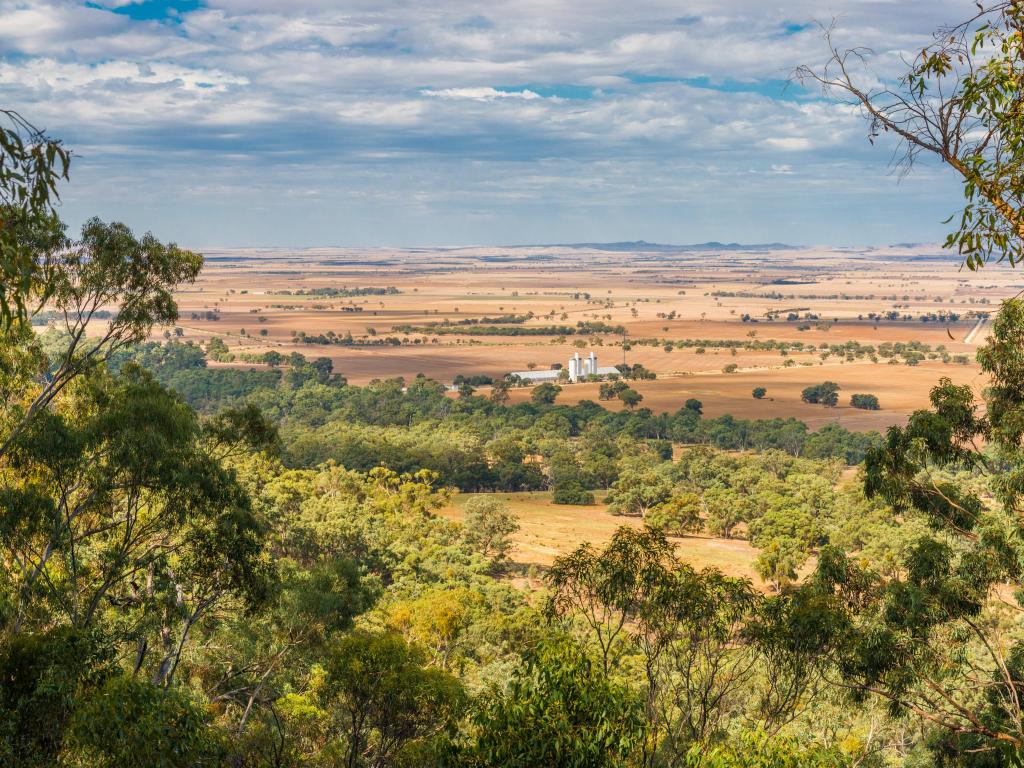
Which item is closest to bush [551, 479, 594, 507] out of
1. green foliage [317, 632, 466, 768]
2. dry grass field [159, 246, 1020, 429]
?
dry grass field [159, 246, 1020, 429]

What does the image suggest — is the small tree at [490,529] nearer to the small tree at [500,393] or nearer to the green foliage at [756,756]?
the green foliage at [756,756]

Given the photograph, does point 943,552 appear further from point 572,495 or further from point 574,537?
point 572,495

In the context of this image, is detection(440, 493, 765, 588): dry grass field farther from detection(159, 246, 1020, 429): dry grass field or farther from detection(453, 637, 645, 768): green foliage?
detection(453, 637, 645, 768): green foliage

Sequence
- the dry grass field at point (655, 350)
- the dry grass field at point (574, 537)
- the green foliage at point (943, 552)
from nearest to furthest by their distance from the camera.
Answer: the green foliage at point (943, 552) < the dry grass field at point (574, 537) < the dry grass field at point (655, 350)

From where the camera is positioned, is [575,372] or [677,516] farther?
[575,372]

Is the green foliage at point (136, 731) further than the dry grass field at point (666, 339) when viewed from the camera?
No

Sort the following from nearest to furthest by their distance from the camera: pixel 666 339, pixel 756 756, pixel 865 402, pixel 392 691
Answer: pixel 756 756 < pixel 392 691 < pixel 865 402 < pixel 666 339

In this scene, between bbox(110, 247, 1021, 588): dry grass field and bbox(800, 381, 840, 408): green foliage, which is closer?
bbox(110, 247, 1021, 588): dry grass field

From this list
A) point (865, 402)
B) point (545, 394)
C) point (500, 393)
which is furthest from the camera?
point (500, 393)

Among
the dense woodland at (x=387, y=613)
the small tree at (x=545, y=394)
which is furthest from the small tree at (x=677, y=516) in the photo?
the small tree at (x=545, y=394)

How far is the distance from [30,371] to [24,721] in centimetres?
795

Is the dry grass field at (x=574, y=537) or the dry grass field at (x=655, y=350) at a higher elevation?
the dry grass field at (x=655, y=350)

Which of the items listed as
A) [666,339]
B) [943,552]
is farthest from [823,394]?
[943,552]

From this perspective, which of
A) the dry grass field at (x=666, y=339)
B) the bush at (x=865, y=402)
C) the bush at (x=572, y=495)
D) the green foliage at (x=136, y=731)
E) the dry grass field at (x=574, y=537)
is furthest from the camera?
the dry grass field at (x=666, y=339)
